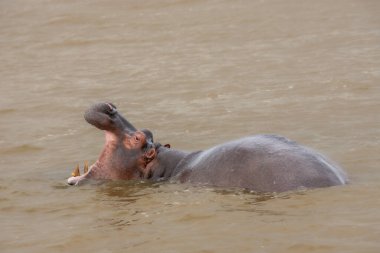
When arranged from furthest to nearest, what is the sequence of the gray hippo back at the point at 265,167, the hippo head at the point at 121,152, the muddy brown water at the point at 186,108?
the hippo head at the point at 121,152, the gray hippo back at the point at 265,167, the muddy brown water at the point at 186,108

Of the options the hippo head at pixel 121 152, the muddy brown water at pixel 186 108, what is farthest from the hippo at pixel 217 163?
the muddy brown water at pixel 186 108

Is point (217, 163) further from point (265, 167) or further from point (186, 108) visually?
point (186, 108)

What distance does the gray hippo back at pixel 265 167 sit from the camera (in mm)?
8312

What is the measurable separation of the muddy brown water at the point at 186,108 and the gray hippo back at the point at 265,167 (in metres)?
0.14

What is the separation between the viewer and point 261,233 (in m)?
7.34

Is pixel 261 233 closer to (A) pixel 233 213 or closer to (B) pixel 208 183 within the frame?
(A) pixel 233 213

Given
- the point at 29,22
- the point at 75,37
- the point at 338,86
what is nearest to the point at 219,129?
the point at 338,86

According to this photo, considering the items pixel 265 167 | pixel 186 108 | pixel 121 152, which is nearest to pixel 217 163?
pixel 265 167

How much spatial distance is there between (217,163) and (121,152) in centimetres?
116

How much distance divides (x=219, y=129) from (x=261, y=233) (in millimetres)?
4919

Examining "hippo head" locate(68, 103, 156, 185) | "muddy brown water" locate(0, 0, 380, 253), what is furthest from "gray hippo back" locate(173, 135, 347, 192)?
"hippo head" locate(68, 103, 156, 185)

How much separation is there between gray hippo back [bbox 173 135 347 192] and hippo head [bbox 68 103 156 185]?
0.68 m

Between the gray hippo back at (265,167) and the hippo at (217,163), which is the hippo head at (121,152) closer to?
the hippo at (217,163)

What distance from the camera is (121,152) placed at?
9703 millimetres
